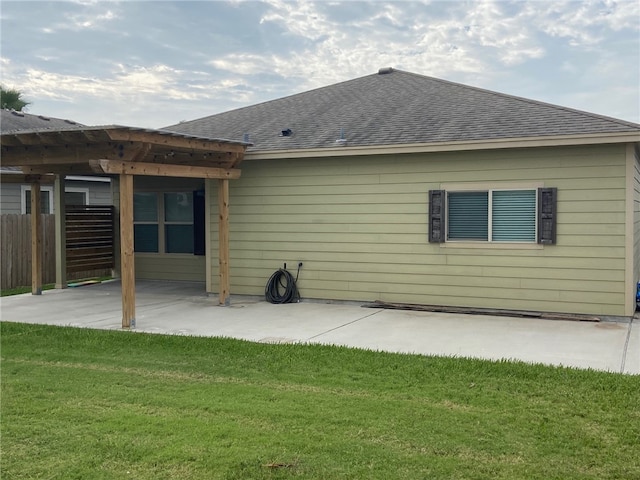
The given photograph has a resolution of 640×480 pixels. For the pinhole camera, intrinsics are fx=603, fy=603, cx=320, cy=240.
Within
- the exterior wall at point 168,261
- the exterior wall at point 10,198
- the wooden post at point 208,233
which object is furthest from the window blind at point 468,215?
the exterior wall at point 10,198

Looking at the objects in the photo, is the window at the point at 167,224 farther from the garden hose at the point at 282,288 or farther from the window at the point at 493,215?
the window at the point at 493,215

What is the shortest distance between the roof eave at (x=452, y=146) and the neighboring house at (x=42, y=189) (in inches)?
283

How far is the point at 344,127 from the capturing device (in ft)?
34.6

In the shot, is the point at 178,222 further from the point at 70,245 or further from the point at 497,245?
the point at 497,245

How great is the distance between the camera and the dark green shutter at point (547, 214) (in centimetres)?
834

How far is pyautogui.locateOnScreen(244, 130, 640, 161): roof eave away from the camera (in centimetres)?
778

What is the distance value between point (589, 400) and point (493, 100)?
22.2 ft

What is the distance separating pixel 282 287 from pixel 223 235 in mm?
1411

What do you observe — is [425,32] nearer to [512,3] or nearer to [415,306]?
[512,3]

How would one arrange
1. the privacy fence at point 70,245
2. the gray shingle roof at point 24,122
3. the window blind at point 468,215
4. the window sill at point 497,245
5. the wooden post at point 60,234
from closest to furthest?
1. the window sill at point 497,245
2. the window blind at point 468,215
3. the wooden post at point 60,234
4. the privacy fence at point 70,245
5. the gray shingle roof at point 24,122

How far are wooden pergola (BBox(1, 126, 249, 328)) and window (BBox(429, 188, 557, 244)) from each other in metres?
3.34

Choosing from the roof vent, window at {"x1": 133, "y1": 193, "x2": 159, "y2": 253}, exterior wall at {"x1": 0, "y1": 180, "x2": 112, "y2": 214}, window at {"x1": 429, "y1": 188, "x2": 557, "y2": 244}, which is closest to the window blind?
window at {"x1": 429, "y1": 188, "x2": 557, "y2": 244}

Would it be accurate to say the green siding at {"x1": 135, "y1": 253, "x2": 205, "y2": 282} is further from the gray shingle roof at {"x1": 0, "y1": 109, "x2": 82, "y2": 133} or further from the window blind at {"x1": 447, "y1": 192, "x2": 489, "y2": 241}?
the window blind at {"x1": 447, "y1": 192, "x2": 489, "y2": 241}

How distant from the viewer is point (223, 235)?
9719 mm
